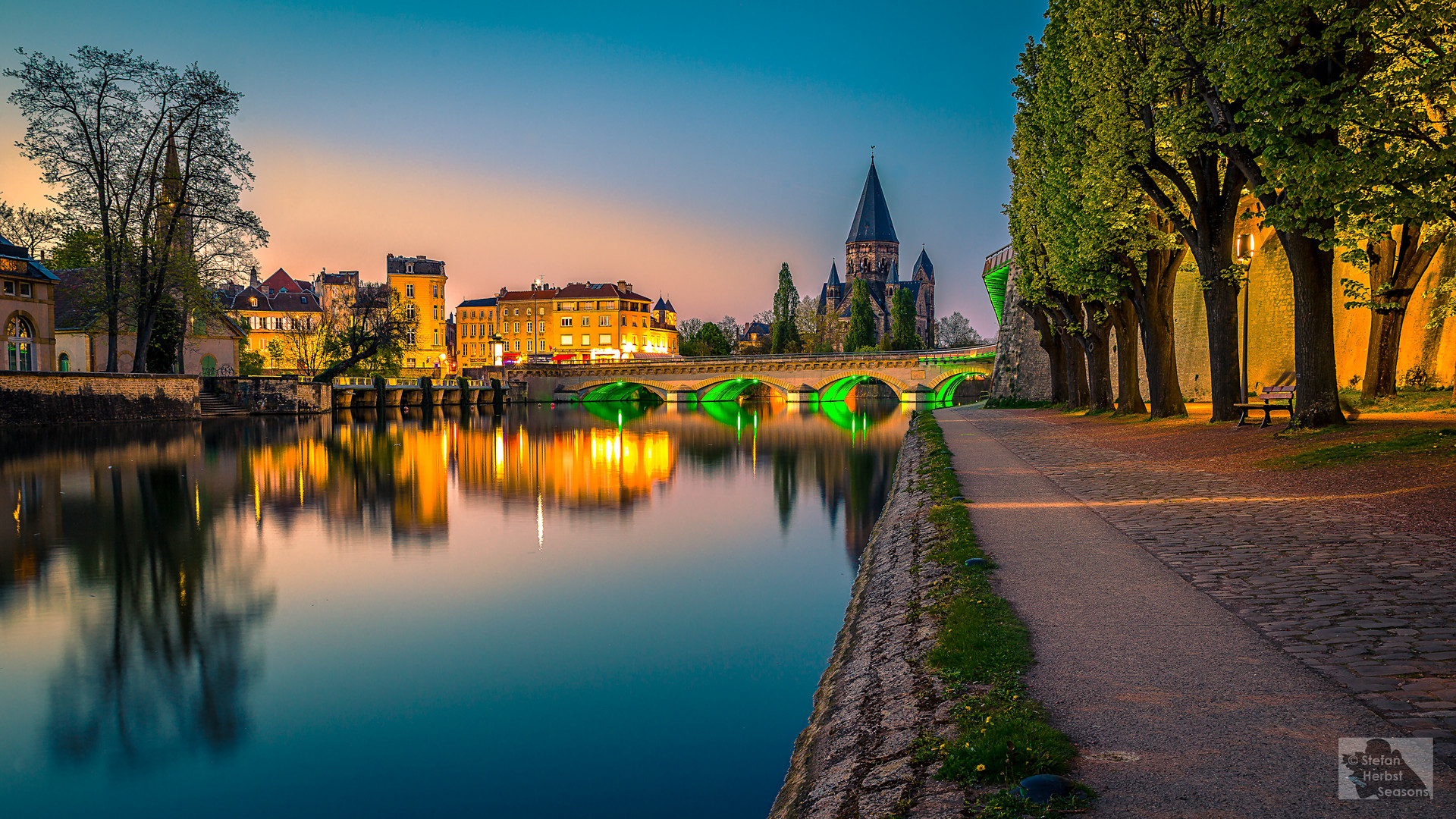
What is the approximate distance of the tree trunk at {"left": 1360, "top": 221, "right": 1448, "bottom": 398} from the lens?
22.7 m

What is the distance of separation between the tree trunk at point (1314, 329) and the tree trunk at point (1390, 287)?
17.2 feet

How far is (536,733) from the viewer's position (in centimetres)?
748

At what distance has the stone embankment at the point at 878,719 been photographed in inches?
181

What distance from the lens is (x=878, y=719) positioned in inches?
233

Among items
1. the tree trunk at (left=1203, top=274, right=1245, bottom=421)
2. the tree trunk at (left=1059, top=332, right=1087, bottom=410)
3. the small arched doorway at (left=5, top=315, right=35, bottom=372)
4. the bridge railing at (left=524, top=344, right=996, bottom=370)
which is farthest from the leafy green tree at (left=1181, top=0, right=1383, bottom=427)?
the bridge railing at (left=524, top=344, right=996, bottom=370)

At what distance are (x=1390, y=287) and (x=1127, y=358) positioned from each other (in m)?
8.06

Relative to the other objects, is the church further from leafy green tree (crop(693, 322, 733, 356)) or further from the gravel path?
the gravel path

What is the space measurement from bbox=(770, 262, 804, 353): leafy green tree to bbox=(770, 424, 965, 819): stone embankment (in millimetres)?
104726

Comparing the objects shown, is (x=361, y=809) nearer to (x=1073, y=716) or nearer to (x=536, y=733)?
(x=536, y=733)

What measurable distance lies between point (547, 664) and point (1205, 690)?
6057 mm

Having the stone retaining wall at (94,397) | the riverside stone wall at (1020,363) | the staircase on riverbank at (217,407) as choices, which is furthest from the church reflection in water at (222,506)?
the riverside stone wall at (1020,363)

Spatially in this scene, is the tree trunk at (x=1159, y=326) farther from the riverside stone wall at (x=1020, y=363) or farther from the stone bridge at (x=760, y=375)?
the stone bridge at (x=760, y=375)

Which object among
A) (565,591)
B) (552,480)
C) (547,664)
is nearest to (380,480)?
(552,480)

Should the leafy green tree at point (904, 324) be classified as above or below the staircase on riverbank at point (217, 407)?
above
